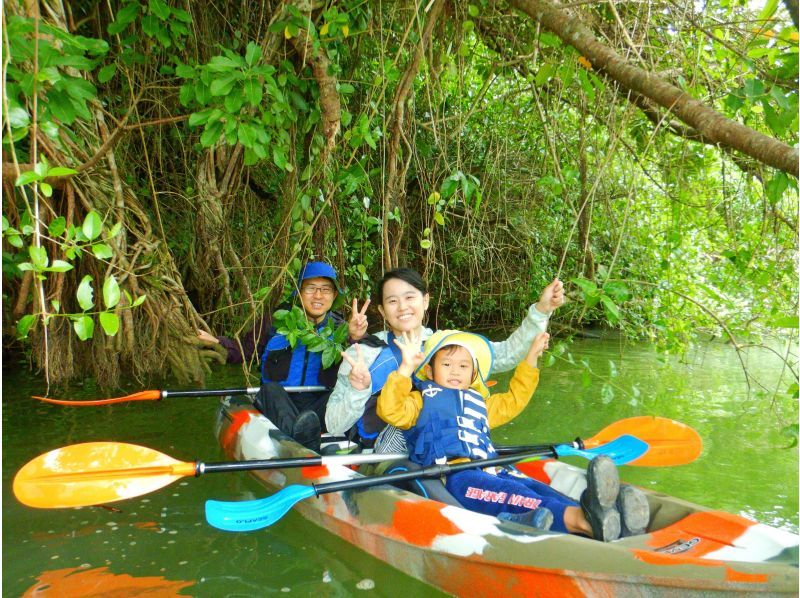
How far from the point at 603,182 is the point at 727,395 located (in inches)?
106

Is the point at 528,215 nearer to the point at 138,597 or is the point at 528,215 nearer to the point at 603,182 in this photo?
the point at 603,182

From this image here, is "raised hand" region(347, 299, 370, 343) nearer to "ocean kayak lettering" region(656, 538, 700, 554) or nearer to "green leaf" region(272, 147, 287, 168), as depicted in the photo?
"green leaf" region(272, 147, 287, 168)

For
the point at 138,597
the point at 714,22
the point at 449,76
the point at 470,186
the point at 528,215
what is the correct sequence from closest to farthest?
1. the point at 138,597
2. the point at 470,186
3. the point at 714,22
4. the point at 449,76
5. the point at 528,215

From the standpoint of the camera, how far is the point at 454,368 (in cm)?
312

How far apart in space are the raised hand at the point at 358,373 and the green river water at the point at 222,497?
0.69m

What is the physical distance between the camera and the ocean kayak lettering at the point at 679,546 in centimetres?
221

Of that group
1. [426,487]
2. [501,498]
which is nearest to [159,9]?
[426,487]

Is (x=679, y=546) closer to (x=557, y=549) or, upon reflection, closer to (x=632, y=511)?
(x=632, y=511)

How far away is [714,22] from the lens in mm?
3490

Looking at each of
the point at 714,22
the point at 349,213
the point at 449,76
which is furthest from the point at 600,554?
the point at 449,76

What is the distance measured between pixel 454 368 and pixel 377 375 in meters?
0.54

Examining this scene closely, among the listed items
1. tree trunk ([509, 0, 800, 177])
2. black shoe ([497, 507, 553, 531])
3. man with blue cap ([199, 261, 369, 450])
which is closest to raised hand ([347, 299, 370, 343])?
man with blue cap ([199, 261, 369, 450])

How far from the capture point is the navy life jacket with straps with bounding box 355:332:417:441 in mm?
3514

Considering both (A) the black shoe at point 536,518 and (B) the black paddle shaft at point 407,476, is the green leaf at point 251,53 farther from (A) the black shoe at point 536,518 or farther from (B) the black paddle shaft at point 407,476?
(A) the black shoe at point 536,518
